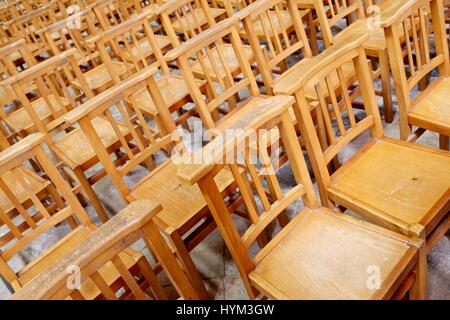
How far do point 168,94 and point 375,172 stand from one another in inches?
56.0

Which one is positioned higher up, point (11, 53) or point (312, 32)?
point (11, 53)

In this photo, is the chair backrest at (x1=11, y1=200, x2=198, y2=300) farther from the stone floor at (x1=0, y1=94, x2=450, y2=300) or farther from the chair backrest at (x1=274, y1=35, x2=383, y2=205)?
the stone floor at (x1=0, y1=94, x2=450, y2=300)

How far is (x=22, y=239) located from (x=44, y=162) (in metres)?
0.34

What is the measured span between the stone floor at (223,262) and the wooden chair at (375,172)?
11.6 inches

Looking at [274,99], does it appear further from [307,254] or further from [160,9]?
[160,9]

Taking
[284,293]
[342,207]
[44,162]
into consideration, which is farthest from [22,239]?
[342,207]

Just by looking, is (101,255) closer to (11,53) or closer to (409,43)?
(409,43)

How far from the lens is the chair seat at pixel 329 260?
46.1 inches

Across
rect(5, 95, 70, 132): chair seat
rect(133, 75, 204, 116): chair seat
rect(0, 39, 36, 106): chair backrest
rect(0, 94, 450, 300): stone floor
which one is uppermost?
rect(0, 39, 36, 106): chair backrest

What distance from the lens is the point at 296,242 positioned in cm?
136

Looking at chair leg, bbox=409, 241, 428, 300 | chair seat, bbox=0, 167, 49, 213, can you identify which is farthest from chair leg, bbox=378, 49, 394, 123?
chair seat, bbox=0, 167, 49, 213

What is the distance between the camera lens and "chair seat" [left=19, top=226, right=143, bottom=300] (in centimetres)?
140

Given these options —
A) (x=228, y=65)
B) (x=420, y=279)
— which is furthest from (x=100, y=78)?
(x=420, y=279)
